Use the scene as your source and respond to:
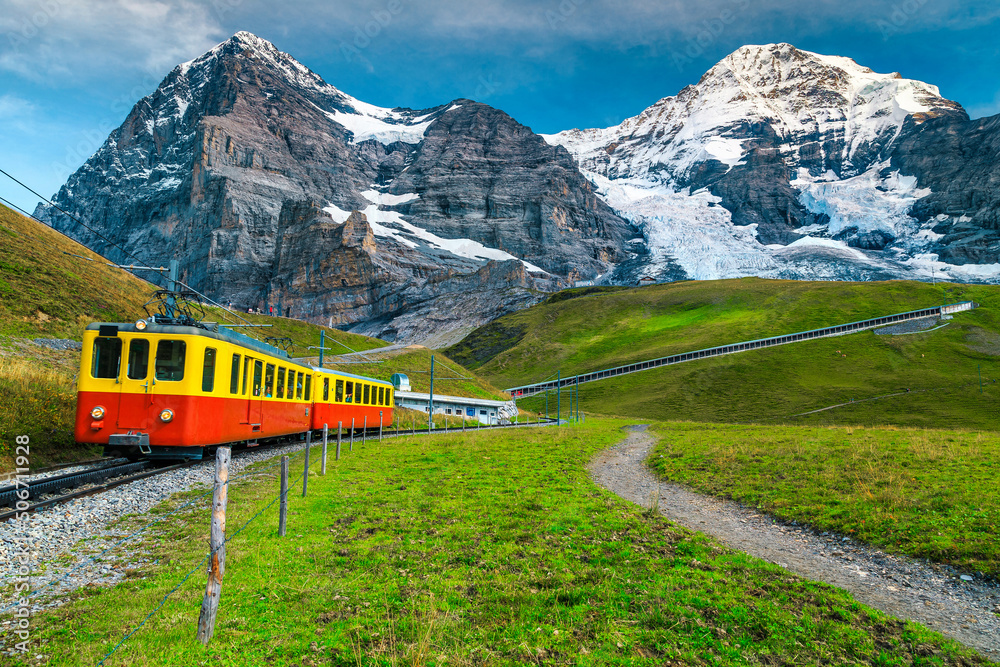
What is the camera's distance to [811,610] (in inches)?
306

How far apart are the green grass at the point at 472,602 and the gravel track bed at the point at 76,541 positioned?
0.51 meters

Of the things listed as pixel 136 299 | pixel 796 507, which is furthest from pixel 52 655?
pixel 136 299

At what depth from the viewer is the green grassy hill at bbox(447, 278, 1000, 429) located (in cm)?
8931

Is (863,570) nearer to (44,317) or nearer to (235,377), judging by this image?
(235,377)

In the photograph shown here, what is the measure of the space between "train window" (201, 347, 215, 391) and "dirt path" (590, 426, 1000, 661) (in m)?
13.9

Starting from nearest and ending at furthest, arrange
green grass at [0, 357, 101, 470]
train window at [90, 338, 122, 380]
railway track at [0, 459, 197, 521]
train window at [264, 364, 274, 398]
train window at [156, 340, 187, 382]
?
railway track at [0, 459, 197, 521] < train window at [90, 338, 122, 380] < train window at [156, 340, 187, 382] < green grass at [0, 357, 101, 470] < train window at [264, 364, 274, 398]

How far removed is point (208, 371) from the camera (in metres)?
17.8

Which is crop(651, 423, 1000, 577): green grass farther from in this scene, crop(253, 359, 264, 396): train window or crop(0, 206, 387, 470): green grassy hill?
crop(0, 206, 387, 470): green grassy hill

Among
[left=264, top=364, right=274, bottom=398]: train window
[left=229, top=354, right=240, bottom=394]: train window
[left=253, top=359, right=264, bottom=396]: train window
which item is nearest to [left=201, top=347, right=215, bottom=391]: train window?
[left=229, top=354, right=240, bottom=394]: train window

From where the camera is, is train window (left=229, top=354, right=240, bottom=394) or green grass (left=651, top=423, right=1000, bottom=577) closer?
green grass (left=651, top=423, right=1000, bottom=577)

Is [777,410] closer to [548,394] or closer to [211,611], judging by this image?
[548,394]

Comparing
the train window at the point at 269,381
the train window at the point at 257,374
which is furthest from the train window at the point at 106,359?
the train window at the point at 269,381

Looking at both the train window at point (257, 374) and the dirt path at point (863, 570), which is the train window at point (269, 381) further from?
the dirt path at point (863, 570)

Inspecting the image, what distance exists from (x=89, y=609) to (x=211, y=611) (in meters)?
2.13
